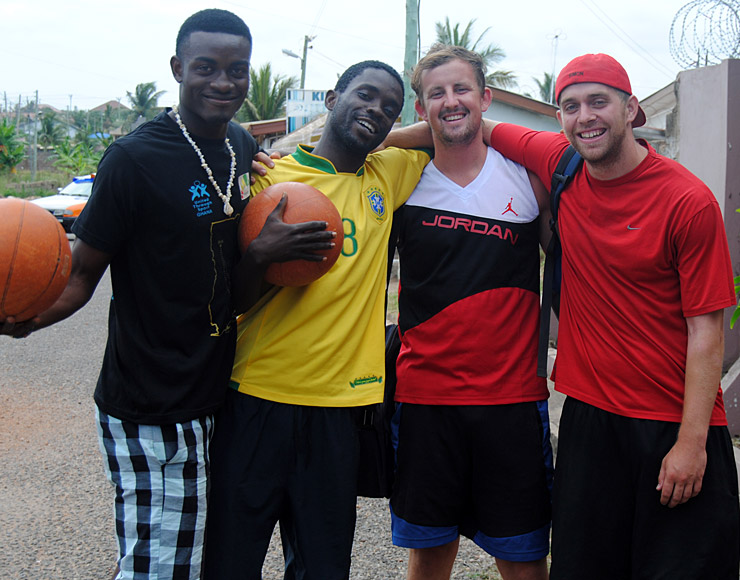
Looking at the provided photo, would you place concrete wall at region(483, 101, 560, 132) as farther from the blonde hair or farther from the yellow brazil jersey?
the yellow brazil jersey

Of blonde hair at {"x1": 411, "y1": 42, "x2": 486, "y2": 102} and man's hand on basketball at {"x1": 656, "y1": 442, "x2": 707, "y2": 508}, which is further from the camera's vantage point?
blonde hair at {"x1": 411, "y1": 42, "x2": 486, "y2": 102}

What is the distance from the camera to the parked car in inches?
840

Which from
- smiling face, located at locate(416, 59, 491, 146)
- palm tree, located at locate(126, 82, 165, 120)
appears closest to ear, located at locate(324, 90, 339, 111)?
smiling face, located at locate(416, 59, 491, 146)

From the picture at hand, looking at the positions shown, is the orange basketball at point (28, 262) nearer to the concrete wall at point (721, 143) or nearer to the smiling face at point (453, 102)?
the smiling face at point (453, 102)

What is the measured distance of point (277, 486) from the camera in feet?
9.09

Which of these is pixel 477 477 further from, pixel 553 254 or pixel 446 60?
pixel 446 60

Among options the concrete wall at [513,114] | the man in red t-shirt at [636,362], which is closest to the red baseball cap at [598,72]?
the man in red t-shirt at [636,362]

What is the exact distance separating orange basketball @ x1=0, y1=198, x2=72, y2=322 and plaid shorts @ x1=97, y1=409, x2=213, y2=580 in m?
0.53

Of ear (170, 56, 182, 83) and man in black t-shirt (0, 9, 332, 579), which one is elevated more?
ear (170, 56, 182, 83)

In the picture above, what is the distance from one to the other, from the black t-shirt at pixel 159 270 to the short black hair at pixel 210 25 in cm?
30

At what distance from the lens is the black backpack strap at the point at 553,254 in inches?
117

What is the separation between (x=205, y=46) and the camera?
2.60 meters

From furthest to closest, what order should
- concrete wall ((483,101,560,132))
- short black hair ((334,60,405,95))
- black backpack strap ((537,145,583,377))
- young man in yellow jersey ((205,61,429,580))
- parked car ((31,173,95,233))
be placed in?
1. parked car ((31,173,95,233))
2. concrete wall ((483,101,560,132))
3. short black hair ((334,60,405,95))
4. black backpack strap ((537,145,583,377))
5. young man in yellow jersey ((205,61,429,580))

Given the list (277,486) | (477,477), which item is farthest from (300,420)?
(477,477)
